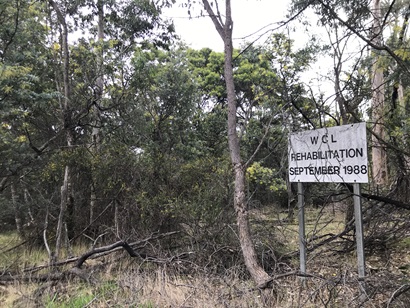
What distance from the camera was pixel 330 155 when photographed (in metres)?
3.78

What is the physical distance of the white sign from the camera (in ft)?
11.5

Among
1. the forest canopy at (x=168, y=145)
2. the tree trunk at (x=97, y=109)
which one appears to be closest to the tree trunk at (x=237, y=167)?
the forest canopy at (x=168, y=145)

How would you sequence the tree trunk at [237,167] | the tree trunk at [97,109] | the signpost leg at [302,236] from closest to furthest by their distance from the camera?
the signpost leg at [302,236], the tree trunk at [237,167], the tree trunk at [97,109]

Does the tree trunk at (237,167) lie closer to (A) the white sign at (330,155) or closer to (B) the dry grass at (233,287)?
(B) the dry grass at (233,287)

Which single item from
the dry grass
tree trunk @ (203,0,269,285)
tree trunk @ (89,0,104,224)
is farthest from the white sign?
tree trunk @ (89,0,104,224)

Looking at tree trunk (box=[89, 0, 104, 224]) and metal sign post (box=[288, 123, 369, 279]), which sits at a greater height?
tree trunk (box=[89, 0, 104, 224])

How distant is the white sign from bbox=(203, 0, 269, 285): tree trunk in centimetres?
73

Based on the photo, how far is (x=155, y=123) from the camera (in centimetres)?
1106

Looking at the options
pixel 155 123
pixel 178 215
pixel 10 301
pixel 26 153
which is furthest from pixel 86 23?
pixel 10 301

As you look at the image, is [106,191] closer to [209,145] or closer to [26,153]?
[26,153]

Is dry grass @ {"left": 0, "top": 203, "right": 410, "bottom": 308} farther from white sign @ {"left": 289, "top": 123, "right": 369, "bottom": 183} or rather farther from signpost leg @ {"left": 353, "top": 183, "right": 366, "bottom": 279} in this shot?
white sign @ {"left": 289, "top": 123, "right": 369, "bottom": 183}

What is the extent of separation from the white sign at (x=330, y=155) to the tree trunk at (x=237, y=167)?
735mm

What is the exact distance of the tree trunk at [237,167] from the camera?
4299 mm

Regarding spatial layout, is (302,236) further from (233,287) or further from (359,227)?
(233,287)
